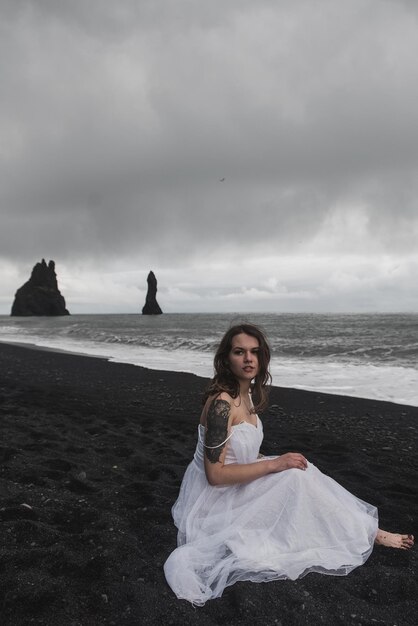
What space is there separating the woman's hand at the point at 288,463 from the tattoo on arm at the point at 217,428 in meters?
0.44

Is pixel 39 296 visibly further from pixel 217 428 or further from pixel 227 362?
pixel 217 428

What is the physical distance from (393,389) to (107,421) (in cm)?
877

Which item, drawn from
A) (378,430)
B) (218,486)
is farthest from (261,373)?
(378,430)

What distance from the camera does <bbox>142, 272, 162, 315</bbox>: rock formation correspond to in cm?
15762

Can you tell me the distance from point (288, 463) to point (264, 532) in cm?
59

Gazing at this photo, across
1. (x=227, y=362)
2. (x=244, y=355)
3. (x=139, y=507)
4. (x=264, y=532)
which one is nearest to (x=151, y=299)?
(x=139, y=507)

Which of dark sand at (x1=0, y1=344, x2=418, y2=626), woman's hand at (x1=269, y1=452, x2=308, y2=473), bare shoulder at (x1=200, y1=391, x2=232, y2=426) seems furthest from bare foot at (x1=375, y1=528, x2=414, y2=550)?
bare shoulder at (x1=200, y1=391, x2=232, y2=426)

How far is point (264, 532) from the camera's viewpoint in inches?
131

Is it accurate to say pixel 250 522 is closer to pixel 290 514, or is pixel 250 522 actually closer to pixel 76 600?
pixel 290 514

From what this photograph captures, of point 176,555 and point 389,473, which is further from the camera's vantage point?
point 389,473

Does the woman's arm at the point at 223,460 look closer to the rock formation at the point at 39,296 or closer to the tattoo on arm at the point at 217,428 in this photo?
the tattoo on arm at the point at 217,428

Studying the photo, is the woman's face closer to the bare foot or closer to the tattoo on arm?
the tattoo on arm

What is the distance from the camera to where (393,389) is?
41.0ft

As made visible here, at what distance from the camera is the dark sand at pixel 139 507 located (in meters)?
2.93
